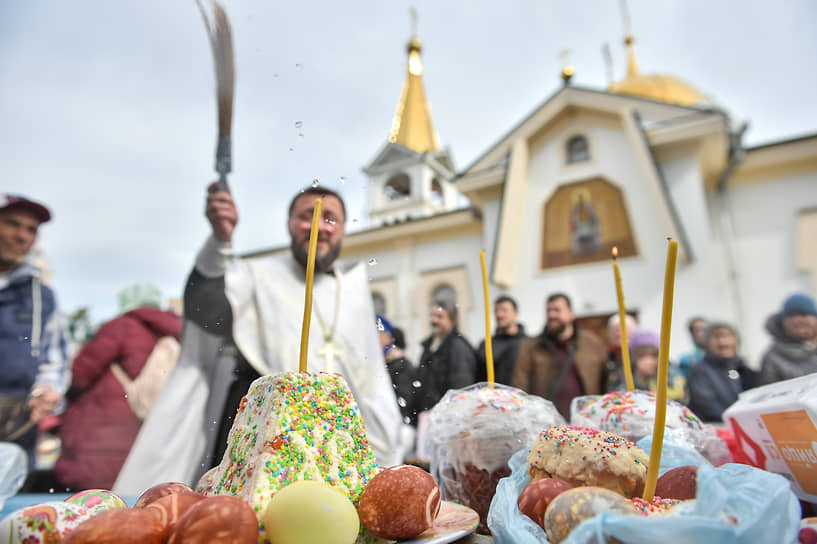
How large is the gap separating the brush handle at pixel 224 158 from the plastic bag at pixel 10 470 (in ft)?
2.75

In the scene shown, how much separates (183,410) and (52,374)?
3.35 ft

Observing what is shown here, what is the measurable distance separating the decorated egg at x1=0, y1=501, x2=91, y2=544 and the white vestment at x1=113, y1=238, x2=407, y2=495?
2.89 ft

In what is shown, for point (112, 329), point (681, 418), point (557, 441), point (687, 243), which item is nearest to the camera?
point (557, 441)

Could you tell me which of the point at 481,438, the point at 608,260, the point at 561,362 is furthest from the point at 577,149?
the point at 481,438

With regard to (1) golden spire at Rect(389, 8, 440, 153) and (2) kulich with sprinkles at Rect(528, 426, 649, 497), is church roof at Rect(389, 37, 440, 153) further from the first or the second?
(2) kulich with sprinkles at Rect(528, 426, 649, 497)

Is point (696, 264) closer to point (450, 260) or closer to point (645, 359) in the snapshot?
point (450, 260)

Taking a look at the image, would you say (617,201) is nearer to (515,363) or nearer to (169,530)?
(515,363)

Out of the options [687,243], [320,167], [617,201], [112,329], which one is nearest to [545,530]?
[320,167]

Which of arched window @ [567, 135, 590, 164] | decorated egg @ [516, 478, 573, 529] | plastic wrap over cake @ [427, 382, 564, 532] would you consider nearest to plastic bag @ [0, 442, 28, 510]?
plastic wrap over cake @ [427, 382, 564, 532]

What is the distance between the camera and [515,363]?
2406mm

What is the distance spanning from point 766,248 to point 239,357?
888 cm

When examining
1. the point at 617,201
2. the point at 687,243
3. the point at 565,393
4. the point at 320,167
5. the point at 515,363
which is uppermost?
the point at 617,201

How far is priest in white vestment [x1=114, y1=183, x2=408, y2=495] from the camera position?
1473 millimetres

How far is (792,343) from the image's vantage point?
240cm
